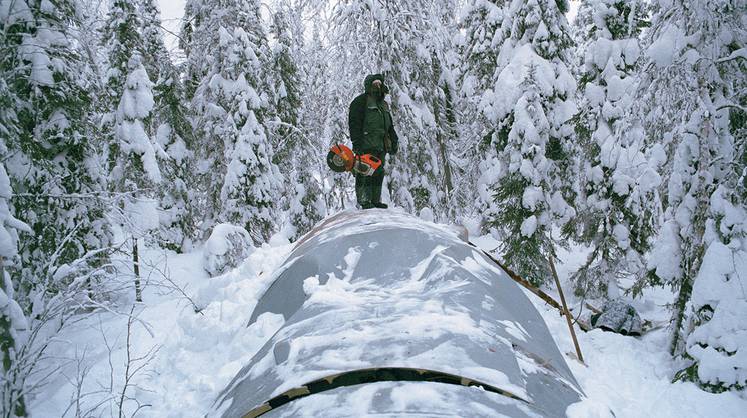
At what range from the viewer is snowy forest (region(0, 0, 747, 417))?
487 centimetres

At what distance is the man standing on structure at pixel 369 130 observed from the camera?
24.7 feet

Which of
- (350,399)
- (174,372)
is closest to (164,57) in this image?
(174,372)

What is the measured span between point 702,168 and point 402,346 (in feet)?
17.6

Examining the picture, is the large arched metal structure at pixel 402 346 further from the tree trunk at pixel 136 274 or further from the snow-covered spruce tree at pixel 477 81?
the snow-covered spruce tree at pixel 477 81

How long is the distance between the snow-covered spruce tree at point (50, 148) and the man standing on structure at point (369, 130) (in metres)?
3.85

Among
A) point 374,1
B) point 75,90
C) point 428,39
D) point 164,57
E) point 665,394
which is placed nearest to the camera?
point 665,394

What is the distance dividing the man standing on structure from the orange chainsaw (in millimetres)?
185

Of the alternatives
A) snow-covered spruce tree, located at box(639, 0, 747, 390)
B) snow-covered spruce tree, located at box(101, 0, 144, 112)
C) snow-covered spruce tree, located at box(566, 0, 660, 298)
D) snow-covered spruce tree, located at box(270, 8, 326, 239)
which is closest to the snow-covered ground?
snow-covered spruce tree, located at box(639, 0, 747, 390)

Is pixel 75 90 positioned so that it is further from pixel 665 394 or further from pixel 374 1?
pixel 665 394

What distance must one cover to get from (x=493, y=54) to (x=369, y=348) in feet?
43.4

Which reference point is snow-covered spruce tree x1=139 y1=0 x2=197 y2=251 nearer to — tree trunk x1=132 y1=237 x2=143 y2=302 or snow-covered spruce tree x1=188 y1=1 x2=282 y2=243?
snow-covered spruce tree x1=188 y1=1 x2=282 y2=243

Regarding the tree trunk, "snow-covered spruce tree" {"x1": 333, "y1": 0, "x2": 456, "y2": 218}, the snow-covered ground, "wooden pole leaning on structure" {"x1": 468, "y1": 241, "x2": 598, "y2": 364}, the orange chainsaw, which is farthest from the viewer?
"snow-covered spruce tree" {"x1": 333, "y1": 0, "x2": 456, "y2": 218}

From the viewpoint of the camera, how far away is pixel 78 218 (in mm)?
9445

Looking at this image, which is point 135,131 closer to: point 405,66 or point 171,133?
point 405,66
